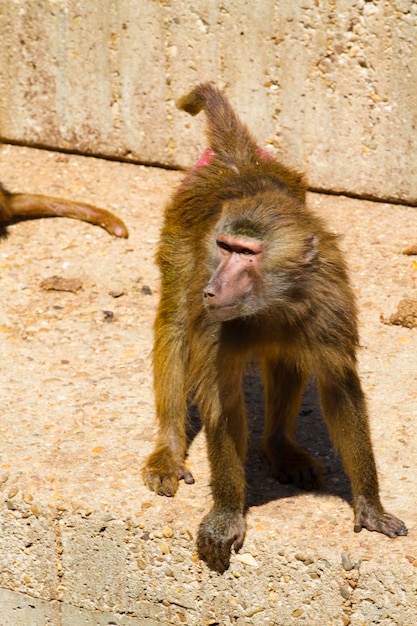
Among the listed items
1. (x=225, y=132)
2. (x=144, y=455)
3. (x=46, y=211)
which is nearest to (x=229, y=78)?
(x=46, y=211)

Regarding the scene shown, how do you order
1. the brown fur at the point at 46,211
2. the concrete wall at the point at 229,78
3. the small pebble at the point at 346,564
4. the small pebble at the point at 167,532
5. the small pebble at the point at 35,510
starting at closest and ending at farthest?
the small pebble at the point at 346,564 < the small pebble at the point at 167,532 < the small pebble at the point at 35,510 < the concrete wall at the point at 229,78 < the brown fur at the point at 46,211

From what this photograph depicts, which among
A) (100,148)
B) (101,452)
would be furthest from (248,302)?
(100,148)

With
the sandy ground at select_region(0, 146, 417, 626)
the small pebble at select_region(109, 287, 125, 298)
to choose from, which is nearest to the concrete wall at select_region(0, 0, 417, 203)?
the sandy ground at select_region(0, 146, 417, 626)

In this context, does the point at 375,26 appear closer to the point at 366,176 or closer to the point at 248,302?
the point at 366,176

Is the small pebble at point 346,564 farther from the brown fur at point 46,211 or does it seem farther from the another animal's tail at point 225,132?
the brown fur at point 46,211

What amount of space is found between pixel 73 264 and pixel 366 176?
1.79 metres

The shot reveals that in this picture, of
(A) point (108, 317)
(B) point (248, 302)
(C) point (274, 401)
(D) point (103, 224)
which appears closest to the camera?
(B) point (248, 302)

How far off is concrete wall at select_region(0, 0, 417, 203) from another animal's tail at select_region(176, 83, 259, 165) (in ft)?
6.36

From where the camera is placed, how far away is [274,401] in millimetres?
4383

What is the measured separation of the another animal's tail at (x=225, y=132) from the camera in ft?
13.8

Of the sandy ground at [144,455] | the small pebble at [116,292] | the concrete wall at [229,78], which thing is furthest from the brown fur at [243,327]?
the concrete wall at [229,78]

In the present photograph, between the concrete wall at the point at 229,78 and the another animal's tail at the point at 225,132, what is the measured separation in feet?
6.36

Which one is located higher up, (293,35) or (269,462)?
(293,35)

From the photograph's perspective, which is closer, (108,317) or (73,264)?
(108,317)
